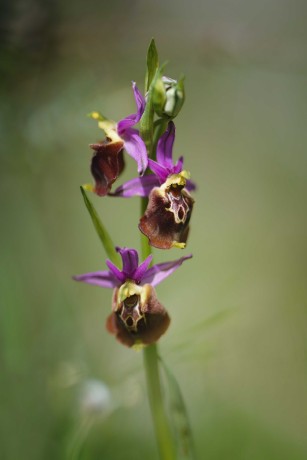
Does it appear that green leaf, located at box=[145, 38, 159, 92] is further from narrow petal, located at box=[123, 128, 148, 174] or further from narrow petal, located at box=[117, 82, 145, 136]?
narrow petal, located at box=[123, 128, 148, 174]

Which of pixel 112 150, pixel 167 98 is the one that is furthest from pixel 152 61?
pixel 112 150

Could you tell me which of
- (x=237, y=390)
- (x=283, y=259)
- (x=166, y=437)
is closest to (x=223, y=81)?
(x=283, y=259)

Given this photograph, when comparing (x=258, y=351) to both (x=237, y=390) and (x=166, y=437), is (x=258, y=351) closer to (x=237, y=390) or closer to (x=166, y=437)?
(x=237, y=390)

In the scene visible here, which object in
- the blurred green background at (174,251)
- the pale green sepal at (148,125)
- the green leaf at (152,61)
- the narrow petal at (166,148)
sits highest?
the green leaf at (152,61)

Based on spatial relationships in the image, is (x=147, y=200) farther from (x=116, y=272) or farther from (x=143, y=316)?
(x=143, y=316)

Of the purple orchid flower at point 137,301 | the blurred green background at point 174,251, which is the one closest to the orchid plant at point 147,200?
the purple orchid flower at point 137,301

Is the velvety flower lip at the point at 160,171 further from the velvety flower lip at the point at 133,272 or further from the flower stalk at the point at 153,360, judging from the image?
the velvety flower lip at the point at 133,272

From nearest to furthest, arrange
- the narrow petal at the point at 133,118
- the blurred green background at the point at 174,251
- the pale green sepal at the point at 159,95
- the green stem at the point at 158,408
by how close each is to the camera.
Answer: the pale green sepal at the point at 159,95 < the narrow petal at the point at 133,118 < the green stem at the point at 158,408 < the blurred green background at the point at 174,251

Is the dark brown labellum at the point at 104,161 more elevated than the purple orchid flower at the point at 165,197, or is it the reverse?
the dark brown labellum at the point at 104,161
